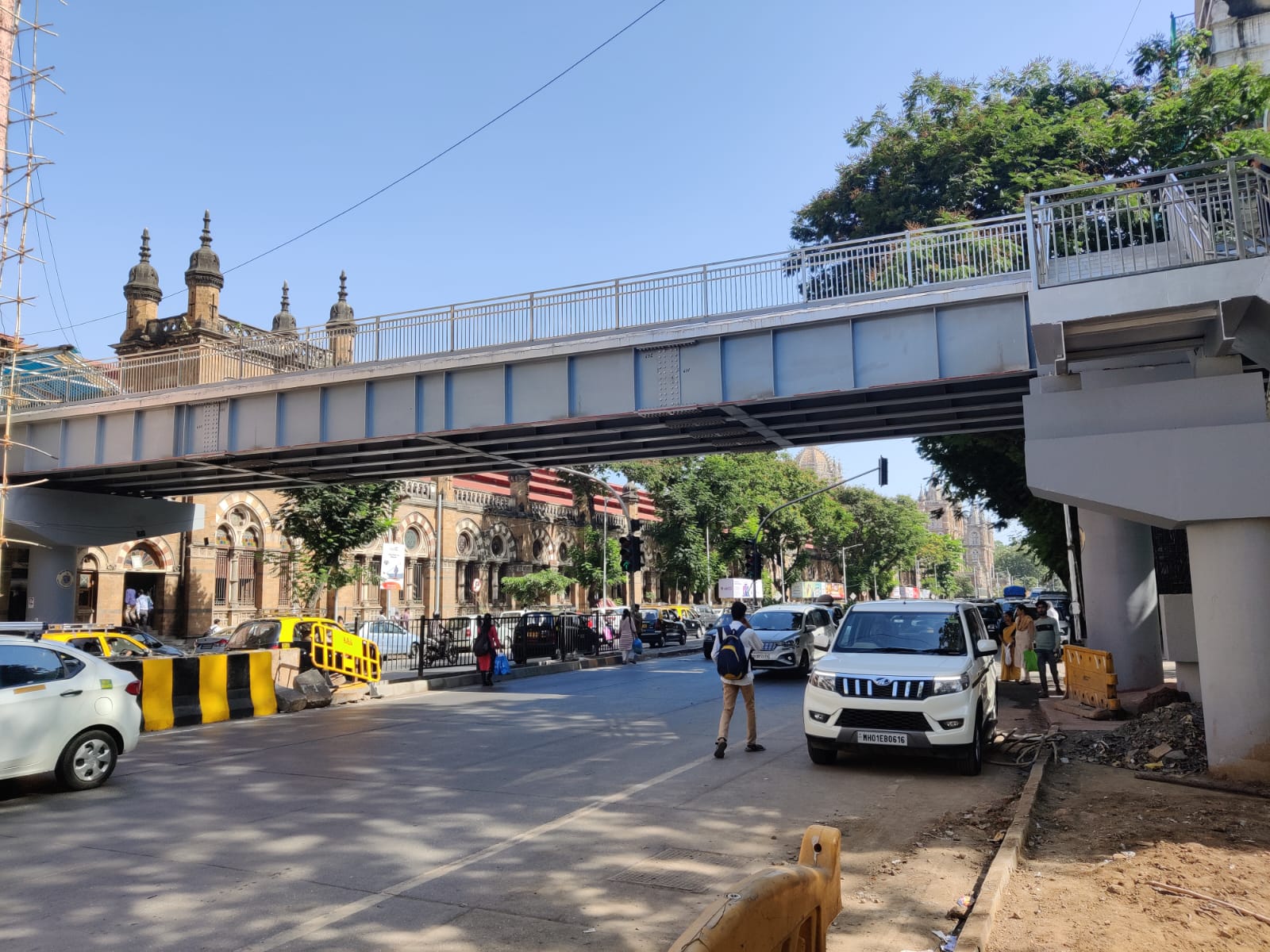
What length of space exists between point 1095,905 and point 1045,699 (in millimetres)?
11852

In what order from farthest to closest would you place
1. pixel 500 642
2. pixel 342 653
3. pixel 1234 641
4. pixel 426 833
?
pixel 500 642
pixel 342 653
pixel 1234 641
pixel 426 833

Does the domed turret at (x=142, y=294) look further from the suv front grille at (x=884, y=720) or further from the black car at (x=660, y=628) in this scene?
the suv front grille at (x=884, y=720)

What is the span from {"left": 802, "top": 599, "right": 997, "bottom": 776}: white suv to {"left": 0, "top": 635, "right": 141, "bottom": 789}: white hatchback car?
7123mm

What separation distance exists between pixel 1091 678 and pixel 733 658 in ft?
24.0

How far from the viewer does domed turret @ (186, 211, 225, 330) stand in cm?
4478

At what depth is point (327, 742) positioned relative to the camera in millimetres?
12781

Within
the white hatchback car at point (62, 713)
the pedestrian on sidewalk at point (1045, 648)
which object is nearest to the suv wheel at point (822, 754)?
the white hatchback car at point (62, 713)

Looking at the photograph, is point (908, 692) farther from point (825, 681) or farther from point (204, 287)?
point (204, 287)

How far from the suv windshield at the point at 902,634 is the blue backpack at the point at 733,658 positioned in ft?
3.49

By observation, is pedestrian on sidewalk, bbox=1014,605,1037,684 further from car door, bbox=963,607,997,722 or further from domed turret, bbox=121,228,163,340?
domed turret, bbox=121,228,163,340

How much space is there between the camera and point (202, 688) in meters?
15.3

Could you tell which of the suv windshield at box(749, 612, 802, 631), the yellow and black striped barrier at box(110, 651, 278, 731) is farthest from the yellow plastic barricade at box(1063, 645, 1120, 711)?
the yellow and black striped barrier at box(110, 651, 278, 731)

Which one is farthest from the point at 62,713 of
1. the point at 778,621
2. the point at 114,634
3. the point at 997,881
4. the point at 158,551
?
the point at 158,551

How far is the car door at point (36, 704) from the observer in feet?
28.2
